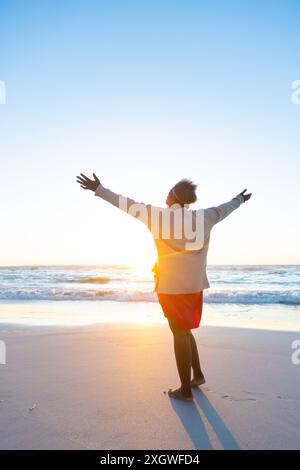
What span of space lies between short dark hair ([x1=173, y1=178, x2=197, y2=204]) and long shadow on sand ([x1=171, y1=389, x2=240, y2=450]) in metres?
1.61

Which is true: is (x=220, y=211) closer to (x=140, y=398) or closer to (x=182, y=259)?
(x=182, y=259)

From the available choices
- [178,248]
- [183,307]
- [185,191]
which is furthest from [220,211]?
[183,307]

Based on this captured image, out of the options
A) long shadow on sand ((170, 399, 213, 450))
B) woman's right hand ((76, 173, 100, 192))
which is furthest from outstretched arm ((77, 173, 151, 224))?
long shadow on sand ((170, 399, 213, 450))

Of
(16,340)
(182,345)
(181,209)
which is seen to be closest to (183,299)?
(182,345)

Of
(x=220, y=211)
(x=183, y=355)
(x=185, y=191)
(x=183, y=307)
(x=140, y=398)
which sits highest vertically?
(x=185, y=191)

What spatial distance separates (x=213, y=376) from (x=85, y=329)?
364 centimetres

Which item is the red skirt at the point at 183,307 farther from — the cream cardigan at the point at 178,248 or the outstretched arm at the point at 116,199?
the outstretched arm at the point at 116,199

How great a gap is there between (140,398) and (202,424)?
692mm

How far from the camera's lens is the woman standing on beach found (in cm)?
327

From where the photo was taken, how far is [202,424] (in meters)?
2.85

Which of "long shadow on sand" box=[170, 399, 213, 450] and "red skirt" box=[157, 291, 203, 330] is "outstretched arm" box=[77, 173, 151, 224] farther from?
"long shadow on sand" box=[170, 399, 213, 450]

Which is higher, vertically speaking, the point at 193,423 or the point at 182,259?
the point at 182,259

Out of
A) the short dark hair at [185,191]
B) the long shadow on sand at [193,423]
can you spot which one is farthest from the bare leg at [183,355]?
the short dark hair at [185,191]

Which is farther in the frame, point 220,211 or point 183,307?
point 220,211
